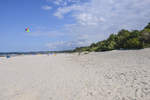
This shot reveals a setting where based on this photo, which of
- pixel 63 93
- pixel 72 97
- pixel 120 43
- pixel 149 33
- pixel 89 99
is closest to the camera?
pixel 89 99

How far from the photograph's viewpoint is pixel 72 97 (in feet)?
11.7

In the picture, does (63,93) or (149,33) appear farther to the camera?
(149,33)

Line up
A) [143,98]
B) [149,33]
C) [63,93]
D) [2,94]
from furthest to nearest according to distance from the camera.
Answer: [149,33] < [2,94] < [63,93] < [143,98]

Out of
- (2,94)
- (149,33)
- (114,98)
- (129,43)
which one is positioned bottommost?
(2,94)

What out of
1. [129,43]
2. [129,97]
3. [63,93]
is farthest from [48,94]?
[129,43]

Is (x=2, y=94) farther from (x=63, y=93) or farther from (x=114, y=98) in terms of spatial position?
(x=114, y=98)

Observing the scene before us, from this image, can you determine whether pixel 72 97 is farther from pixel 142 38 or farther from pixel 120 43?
pixel 120 43

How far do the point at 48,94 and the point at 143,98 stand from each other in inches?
123

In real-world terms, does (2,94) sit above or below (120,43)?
below

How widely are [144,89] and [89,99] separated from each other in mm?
1757

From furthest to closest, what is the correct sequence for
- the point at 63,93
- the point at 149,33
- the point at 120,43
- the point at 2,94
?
1. the point at 120,43
2. the point at 149,33
3. the point at 2,94
4. the point at 63,93

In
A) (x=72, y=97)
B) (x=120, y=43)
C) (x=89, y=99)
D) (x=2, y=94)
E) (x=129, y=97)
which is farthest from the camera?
(x=120, y=43)

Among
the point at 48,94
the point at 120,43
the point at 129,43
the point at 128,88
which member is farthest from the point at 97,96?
the point at 120,43

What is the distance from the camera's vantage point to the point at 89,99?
131 inches
